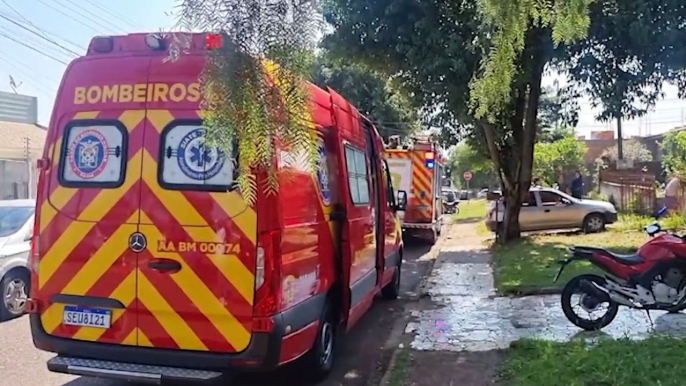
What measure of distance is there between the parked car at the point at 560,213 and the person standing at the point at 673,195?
2.31 meters

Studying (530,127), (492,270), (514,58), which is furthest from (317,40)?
(530,127)

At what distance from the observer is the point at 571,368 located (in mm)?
4996

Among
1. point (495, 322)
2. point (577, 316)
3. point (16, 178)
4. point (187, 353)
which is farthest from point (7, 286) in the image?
point (16, 178)

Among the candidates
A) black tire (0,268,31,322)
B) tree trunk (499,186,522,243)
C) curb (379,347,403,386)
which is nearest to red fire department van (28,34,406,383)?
curb (379,347,403,386)

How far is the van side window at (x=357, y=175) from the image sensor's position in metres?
6.44

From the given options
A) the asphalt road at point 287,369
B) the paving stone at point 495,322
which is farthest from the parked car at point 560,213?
the asphalt road at point 287,369

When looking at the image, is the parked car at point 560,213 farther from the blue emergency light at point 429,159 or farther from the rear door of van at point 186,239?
the rear door of van at point 186,239

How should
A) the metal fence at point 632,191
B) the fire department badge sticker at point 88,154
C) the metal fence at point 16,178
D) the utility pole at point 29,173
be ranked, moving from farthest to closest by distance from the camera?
the utility pole at point 29,173 < the metal fence at point 632,191 < the metal fence at point 16,178 < the fire department badge sticker at point 88,154

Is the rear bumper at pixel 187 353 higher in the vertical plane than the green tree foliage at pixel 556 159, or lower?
lower

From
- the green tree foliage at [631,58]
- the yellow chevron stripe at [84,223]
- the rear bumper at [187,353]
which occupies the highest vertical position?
the green tree foliage at [631,58]

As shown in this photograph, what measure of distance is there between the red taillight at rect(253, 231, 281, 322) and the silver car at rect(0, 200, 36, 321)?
4.75m

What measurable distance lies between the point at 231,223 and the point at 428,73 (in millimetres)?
8684

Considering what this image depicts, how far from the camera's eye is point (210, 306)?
457cm

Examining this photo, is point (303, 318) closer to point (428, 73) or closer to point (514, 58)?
point (514, 58)
